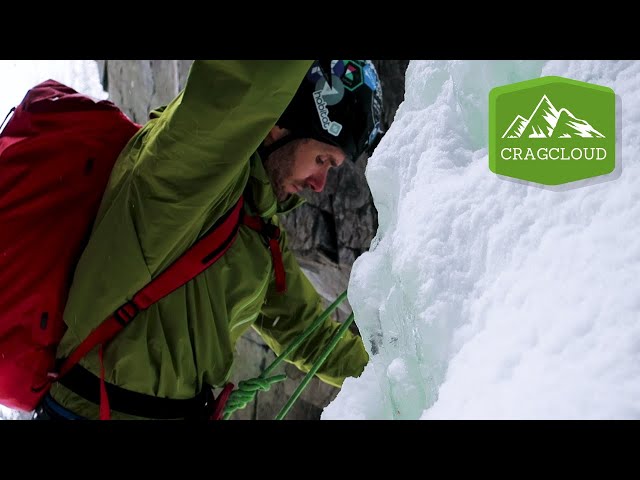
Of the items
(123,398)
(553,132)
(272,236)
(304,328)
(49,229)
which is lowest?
(304,328)

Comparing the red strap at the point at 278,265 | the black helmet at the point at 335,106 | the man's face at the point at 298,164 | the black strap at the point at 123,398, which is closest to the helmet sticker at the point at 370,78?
the black helmet at the point at 335,106

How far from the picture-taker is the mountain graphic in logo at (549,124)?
0.72m

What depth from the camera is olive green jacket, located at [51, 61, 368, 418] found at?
0.90 m

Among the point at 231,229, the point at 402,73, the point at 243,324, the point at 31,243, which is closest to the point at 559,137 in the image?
the point at 231,229

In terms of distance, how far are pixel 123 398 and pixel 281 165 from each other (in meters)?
0.82

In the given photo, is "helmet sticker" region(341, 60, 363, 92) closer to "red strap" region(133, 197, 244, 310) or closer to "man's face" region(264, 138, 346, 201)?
"man's face" region(264, 138, 346, 201)

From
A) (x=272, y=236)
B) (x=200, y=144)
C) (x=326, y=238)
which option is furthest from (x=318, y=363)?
(x=326, y=238)

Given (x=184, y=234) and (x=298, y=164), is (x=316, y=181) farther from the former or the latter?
(x=184, y=234)

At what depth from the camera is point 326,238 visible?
9.07 ft

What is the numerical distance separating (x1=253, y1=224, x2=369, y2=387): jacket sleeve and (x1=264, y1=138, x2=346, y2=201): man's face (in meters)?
0.28

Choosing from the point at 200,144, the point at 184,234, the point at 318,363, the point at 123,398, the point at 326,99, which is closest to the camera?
the point at 200,144

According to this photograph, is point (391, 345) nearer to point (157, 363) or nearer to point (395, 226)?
point (395, 226)

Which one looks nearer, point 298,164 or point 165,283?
point 165,283

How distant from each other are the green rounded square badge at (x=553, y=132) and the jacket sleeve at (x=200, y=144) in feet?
1.05
